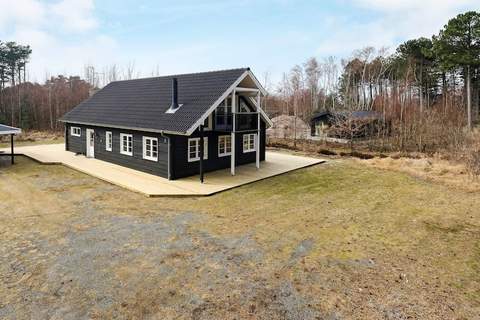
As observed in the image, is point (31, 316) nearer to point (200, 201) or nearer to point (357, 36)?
point (200, 201)

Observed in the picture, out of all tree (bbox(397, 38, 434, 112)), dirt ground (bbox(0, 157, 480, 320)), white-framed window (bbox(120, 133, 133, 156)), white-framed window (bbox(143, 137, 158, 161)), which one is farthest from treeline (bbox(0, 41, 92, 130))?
tree (bbox(397, 38, 434, 112))

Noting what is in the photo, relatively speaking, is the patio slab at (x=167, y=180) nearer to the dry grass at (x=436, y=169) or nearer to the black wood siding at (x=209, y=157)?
the black wood siding at (x=209, y=157)

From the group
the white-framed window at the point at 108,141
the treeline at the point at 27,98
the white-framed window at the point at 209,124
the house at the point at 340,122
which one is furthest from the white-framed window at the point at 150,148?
the treeline at the point at 27,98

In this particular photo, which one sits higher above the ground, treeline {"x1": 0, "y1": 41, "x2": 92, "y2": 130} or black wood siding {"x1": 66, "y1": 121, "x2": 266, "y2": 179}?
treeline {"x1": 0, "y1": 41, "x2": 92, "y2": 130}

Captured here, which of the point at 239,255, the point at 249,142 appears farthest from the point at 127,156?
the point at 239,255

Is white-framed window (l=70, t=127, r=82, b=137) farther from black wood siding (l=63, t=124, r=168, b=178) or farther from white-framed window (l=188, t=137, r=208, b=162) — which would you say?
white-framed window (l=188, t=137, r=208, b=162)

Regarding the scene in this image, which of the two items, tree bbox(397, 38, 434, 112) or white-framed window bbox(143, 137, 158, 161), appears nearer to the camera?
white-framed window bbox(143, 137, 158, 161)
